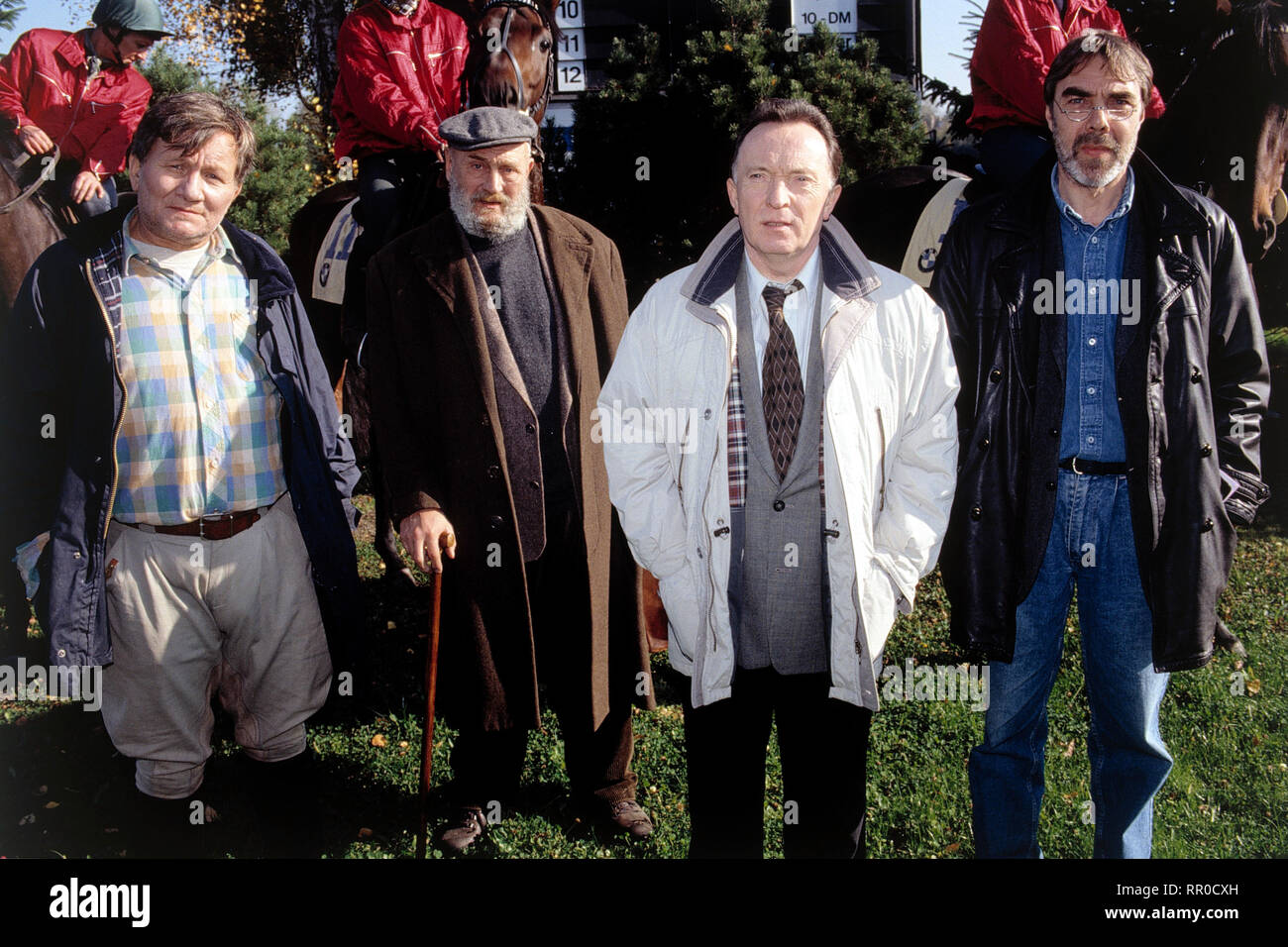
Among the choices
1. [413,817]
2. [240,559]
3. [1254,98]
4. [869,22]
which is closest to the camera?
[240,559]

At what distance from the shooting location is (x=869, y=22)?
6.82 meters

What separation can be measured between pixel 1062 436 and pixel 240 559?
253cm

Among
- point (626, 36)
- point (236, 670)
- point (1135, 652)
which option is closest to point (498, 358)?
point (236, 670)

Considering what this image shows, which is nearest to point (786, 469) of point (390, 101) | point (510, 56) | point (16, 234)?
point (510, 56)

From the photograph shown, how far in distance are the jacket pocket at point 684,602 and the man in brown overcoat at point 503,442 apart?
0.58 m

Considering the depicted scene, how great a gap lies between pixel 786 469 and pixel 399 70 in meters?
3.43

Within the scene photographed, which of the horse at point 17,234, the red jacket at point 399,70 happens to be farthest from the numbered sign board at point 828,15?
the horse at point 17,234

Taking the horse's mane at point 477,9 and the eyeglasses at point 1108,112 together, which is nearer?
the eyeglasses at point 1108,112

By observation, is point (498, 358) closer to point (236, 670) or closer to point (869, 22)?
point (236, 670)

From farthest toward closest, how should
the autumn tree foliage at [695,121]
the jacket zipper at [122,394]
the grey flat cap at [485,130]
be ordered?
the autumn tree foliage at [695,121]
the grey flat cap at [485,130]
the jacket zipper at [122,394]

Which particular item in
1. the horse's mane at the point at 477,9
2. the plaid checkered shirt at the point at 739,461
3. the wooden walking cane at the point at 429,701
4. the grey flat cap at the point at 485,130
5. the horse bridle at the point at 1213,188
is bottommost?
the wooden walking cane at the point at 429,701

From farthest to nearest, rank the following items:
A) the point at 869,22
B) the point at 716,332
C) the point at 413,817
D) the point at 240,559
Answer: the point at 869,22, the point at 413,817, the point at 240,559, the point at 716,332

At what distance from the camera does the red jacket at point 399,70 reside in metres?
4.84

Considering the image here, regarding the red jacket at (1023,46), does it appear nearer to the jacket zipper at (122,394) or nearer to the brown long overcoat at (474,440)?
the brown long overcoat at (474,440)
